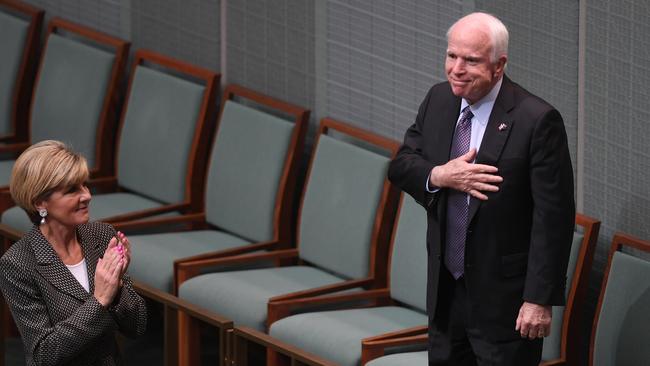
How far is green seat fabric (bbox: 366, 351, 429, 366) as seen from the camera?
461cm

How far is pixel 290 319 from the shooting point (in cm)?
507

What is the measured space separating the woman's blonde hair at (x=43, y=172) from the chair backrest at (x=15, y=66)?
3.46m

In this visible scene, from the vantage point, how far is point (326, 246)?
557 cm

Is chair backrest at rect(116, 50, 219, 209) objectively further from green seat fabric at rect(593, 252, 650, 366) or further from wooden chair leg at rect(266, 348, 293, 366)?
green seat fabric at rect(593, 252, 650, 366)

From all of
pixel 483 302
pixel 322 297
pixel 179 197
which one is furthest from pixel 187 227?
pixel 483 302

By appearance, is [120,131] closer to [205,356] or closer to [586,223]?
[205,356]

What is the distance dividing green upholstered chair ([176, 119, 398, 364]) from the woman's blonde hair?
1.61 m

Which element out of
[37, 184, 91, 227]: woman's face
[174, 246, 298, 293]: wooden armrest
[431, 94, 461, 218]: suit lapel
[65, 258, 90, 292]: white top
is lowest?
[174, 246, 298, 293]: wooden armrest

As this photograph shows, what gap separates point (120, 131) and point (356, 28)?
4.63ft

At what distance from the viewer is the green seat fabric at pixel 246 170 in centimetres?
582

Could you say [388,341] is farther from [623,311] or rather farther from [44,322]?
[44,322]

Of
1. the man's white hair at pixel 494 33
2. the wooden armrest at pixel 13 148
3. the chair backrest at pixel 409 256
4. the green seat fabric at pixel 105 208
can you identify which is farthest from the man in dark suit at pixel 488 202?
the wooden armrest at pixel 13 148

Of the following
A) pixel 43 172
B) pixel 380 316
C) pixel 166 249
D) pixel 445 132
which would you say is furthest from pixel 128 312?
pixel 166 249

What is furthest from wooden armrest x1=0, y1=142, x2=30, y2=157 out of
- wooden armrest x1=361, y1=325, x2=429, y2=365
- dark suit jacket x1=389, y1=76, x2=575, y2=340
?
dark suit jacket x1=389, y1=76, x2=575, y2=340
